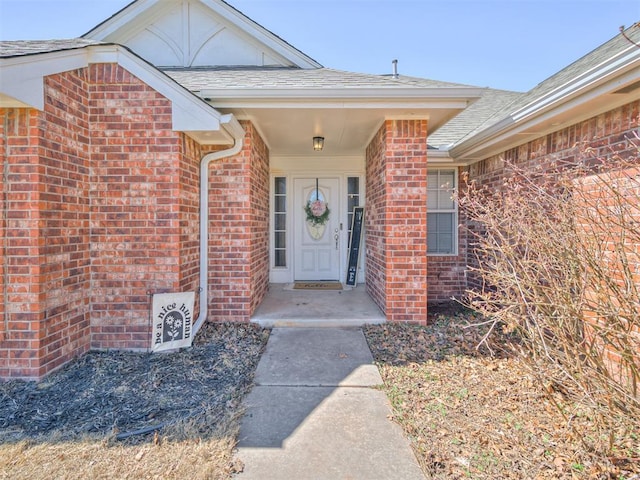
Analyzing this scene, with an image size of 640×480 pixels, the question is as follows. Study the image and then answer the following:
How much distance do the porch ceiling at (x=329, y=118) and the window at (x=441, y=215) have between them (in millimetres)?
1577

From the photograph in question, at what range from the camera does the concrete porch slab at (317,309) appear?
15.9 feet

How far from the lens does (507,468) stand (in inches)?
Answer: 85.0

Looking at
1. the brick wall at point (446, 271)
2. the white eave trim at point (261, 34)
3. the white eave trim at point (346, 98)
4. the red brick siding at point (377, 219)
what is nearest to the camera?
the white eave trim at point (346, 98)

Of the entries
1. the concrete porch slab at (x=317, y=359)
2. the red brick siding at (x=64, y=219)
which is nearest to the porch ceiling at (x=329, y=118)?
the red brick siding at (x=64, y=219)

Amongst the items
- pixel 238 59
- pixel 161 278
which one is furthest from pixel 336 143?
pixel 161 278

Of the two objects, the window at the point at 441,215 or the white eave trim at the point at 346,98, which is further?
the window at the point at 441,215

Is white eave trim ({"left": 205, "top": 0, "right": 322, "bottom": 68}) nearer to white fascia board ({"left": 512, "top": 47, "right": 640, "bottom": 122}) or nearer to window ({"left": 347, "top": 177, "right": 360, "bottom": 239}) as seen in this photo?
window ({"left": 347, "top": 177, "right": 360, "bottom": 239})

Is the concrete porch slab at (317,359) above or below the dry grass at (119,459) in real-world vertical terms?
above

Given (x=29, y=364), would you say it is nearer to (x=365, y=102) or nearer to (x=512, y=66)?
(x=365, y=102)

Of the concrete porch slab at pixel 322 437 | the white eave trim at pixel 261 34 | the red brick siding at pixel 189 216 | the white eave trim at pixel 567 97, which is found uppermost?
the white eave trim at pixel 261 34

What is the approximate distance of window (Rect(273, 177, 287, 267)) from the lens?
7.58 metres

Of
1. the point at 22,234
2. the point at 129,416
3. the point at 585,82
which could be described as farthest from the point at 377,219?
the point at 22,234

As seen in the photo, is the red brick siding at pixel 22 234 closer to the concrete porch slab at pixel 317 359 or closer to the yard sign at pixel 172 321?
the yard sign at pixel 172 321

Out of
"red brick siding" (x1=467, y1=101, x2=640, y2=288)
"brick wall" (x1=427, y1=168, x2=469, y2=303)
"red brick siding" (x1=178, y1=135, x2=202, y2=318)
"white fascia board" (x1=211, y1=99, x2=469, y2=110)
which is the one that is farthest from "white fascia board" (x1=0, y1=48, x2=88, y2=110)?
"brick wall" (x1=427, y1=168, x2=469, y2=303)
